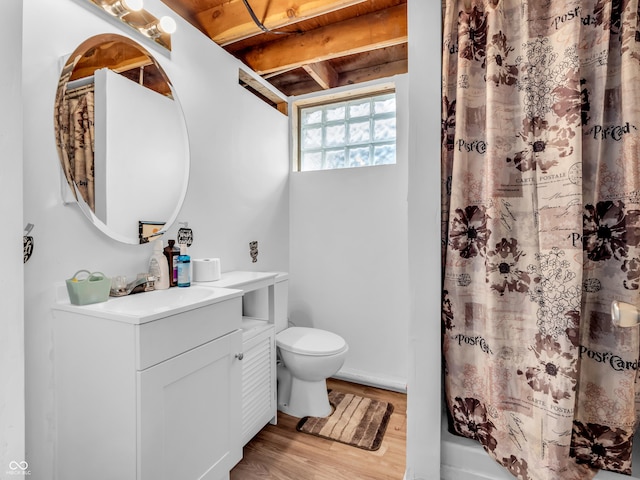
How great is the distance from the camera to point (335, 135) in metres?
2.66

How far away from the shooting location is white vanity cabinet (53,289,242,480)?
39.8 inches

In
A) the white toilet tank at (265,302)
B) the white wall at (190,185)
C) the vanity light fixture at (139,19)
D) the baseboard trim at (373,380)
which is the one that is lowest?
the baseboard trim at (373,380)

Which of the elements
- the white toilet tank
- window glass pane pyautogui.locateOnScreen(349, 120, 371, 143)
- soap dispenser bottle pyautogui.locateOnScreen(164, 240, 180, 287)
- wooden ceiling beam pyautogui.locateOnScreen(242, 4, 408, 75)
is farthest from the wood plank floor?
wooden ceiling beam pyautogui.locateOnScreen(242, 4, 408, 75)

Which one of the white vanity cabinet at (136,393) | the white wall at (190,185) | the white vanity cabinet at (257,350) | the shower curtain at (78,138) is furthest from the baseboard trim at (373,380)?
the shower curtain at (78,138)

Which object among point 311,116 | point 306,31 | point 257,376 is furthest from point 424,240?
point 311,116

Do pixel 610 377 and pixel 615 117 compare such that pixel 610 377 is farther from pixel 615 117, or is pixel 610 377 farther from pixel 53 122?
pixel 53 122

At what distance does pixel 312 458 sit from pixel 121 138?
6.07 feet

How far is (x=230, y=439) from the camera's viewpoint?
55.1 inches

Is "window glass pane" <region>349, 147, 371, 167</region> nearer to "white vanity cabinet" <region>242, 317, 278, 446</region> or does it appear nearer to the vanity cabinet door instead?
"white vanity cabinet" <region>242, 317, 278, 446</region>

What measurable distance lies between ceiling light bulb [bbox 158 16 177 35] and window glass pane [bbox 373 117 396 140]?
5.07 ft

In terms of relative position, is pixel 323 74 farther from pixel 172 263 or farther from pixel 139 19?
pixel 172 263

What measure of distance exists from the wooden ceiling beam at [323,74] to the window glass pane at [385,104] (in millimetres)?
448

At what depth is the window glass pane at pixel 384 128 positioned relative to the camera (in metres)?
2.46

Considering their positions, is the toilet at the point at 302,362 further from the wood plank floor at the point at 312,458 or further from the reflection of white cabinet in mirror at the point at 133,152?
the reflection of white cabinet in mirror at the point at 133,152
